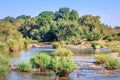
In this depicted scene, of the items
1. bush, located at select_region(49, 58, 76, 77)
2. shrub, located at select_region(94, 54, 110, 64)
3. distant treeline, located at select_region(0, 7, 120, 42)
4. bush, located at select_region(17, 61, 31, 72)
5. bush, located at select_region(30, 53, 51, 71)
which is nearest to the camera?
bush, located at select_region(49, 58, 76, 77)

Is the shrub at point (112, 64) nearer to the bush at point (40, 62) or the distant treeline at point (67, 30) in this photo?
the bush at point (40, 62)

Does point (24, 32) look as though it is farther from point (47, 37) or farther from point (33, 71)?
point (33, 71)

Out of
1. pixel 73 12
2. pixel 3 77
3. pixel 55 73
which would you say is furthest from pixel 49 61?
pixel 73 12

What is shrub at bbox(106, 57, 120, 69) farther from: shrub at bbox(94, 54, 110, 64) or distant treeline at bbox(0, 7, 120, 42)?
distant treeline at bbox(0, 7, 120, 42)

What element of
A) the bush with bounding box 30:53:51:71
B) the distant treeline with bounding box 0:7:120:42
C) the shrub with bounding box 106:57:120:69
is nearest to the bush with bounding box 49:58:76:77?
the bush with bounding box 30:53:51:71

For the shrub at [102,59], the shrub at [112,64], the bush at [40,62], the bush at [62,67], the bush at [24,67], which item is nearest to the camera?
the bush at [62,67]

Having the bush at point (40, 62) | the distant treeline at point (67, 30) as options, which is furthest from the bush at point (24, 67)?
the distant treeline at point (67, 30)

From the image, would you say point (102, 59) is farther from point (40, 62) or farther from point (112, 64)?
point (40, 62)

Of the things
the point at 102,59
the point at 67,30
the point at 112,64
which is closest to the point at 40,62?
the point at 112,64

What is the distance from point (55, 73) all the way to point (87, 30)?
274ft

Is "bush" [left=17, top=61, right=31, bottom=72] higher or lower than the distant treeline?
lower

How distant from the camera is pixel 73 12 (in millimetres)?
145500

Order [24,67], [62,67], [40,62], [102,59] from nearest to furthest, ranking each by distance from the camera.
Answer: [62,67], [24,67], [40,62], [102,59]

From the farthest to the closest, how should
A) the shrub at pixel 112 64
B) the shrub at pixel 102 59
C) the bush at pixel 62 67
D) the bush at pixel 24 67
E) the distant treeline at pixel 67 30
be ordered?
the distant treeline at pixel 67 30
the shrub at pixel 102 59
the shrub at pixel 112 64
the bush at pixel 24 67
the bush at pixel 62 67
